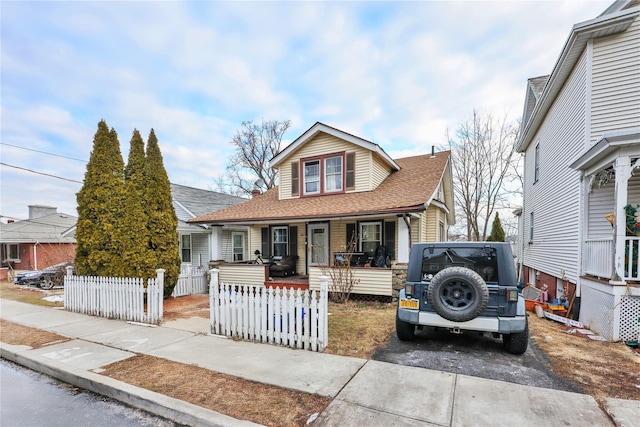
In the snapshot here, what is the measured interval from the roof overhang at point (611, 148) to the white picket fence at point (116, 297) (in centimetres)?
930

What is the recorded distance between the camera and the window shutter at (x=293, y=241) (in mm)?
11758

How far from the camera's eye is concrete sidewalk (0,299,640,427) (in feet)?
9.10

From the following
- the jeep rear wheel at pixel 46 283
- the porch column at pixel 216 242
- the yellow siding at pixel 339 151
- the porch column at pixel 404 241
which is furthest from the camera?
the jeep rear wheel at pixel 46 283

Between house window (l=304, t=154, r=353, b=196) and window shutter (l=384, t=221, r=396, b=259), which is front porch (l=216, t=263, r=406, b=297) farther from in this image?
house window (l=304, t=154, r=353, b=196)

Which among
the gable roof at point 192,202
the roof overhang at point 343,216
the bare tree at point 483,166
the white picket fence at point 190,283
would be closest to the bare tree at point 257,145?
the gable roof at point 192,202

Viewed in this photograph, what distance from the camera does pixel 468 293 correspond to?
429 centimetres

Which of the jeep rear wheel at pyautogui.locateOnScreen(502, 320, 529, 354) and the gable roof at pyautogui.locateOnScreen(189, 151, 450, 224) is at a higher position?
the gable roof at pyautogui.locateOnScreen(189, 151, 450, 224)

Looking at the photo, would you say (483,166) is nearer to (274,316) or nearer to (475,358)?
(475,358)

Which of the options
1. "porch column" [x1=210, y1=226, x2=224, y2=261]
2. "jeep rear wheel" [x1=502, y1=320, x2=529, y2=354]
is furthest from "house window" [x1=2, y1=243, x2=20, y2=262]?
"jeep rear wheel" [x1=502, y1=320, x2=529, y2=354]

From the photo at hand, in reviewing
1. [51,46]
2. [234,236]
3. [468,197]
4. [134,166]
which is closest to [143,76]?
[51,46]

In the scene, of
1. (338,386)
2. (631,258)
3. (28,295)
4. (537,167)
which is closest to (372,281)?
(338,386)

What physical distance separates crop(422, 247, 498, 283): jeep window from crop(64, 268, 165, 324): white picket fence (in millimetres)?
5667

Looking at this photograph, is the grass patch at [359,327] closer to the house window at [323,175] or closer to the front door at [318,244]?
the front door at [318,244]

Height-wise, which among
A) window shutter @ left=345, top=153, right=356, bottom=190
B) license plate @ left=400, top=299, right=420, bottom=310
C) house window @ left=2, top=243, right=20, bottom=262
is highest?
window shutter @ left=345, top=153, right=356, bottom=190
